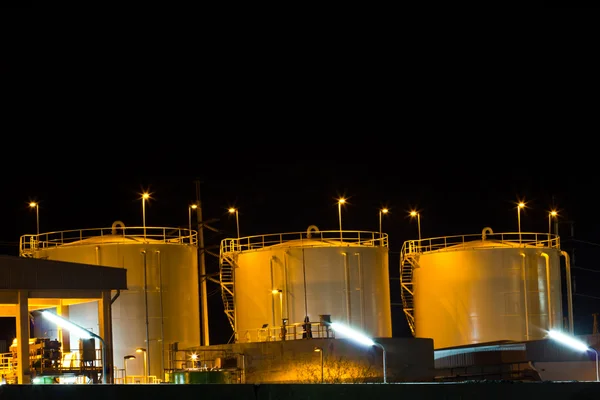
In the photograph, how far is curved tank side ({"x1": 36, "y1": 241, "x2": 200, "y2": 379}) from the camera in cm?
4888

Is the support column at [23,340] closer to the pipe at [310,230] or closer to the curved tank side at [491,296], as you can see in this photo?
the pipe at [310,230]

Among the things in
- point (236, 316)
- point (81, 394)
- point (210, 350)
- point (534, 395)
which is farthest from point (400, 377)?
point (534, 395)

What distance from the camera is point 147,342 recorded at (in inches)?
1943

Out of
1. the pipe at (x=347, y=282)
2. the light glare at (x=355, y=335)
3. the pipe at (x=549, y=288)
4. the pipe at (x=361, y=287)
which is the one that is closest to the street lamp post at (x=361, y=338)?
the light glare at (x=355, y=335)

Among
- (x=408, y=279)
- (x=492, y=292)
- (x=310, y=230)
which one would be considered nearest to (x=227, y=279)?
(x=310, y=230)

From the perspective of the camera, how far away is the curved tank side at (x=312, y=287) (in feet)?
166

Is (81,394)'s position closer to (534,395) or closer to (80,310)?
(534,395)

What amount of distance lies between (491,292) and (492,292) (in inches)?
2.1

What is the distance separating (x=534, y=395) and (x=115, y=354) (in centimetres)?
3305

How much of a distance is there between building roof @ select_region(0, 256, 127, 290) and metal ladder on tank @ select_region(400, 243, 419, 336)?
22564 mm

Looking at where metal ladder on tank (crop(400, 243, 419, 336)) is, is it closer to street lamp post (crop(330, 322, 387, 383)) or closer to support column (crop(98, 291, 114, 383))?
street lamp post (crop(330, 322, 387, 383))

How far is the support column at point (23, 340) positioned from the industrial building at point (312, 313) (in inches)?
62.2

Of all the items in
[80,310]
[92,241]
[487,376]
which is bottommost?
[487,376]

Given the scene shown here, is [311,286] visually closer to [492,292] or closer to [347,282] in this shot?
[347,282]
